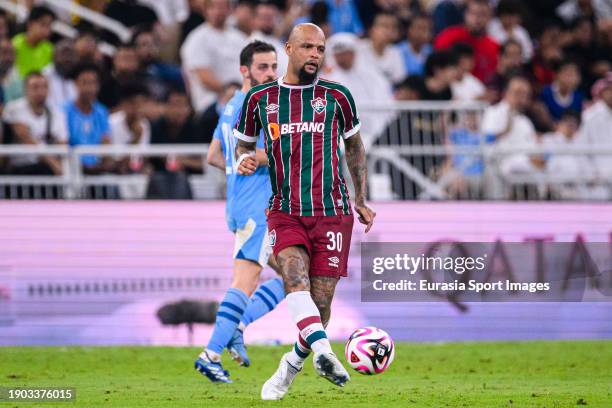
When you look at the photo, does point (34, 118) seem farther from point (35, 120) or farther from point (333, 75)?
point (333, 75)

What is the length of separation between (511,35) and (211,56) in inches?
253

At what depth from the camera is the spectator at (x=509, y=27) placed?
70.8 feet

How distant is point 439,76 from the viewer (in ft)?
60.1

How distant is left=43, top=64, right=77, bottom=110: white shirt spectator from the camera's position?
57.6ft

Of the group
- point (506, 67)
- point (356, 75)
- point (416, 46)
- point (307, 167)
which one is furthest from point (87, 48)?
point (307, 167)

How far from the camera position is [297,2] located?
1991cm

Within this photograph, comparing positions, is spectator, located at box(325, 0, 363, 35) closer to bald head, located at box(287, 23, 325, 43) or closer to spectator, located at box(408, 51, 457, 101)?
spectator, located at box(408, 51, 457, 101)

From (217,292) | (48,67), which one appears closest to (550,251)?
(217,292)

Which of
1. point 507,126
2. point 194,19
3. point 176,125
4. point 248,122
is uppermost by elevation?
point 194,19

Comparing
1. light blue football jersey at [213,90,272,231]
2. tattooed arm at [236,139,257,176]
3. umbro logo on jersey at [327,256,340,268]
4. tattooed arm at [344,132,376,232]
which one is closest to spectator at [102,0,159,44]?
light blue football jersey at [213,90,272,231]

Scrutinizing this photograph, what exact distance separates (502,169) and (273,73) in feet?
19.8

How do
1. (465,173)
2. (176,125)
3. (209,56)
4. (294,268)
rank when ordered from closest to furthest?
(294,268), (465,173), (176,125), (209,56)

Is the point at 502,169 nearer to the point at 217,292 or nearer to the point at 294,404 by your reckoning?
the point at 217,292

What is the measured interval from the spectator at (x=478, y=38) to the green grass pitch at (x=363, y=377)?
22.0ft
